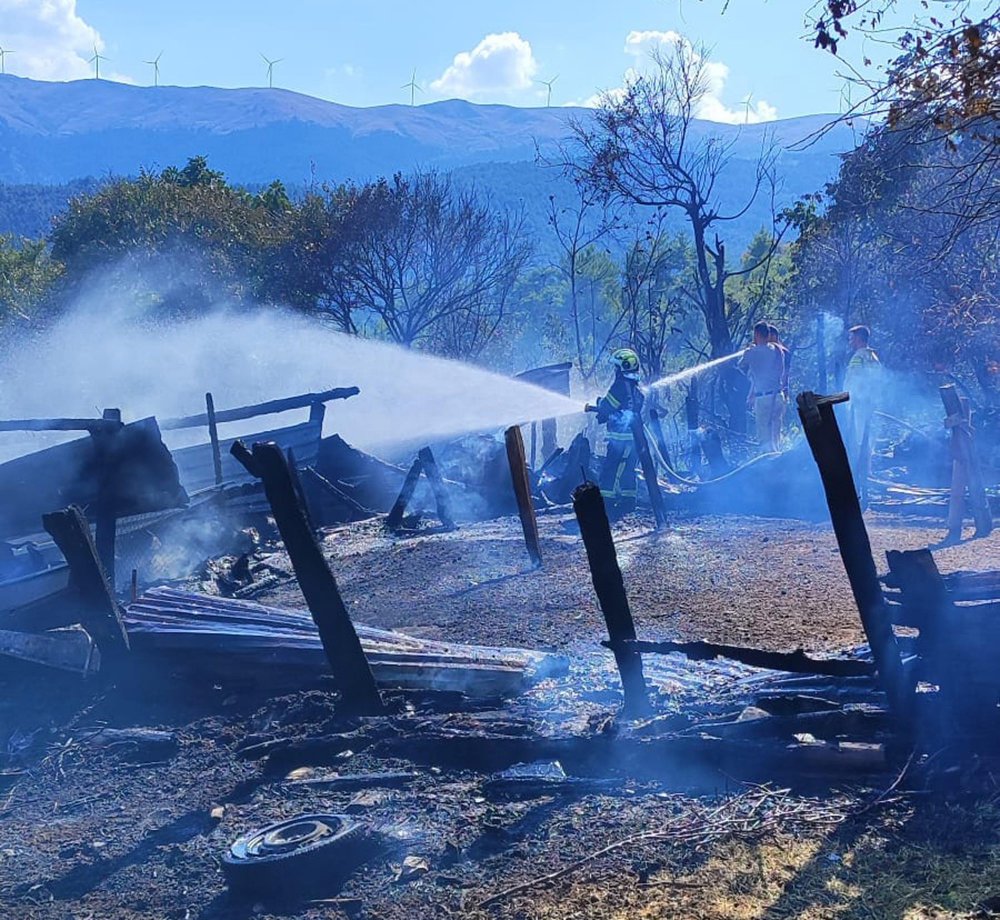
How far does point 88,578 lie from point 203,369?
22143 mm

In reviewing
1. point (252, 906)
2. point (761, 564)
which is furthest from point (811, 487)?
point (252, 906)

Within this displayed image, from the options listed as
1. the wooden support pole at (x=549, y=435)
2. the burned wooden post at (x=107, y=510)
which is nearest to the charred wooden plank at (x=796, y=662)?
the burned wooden post at (x=107, y=510)

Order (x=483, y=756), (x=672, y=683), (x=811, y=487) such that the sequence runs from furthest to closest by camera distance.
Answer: (x=811, y=487)
(x=672, y=683)
(x=483, y=756)

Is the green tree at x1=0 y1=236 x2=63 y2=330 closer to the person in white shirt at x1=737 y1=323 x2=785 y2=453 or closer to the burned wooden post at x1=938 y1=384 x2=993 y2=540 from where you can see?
the person in white shirt at x1=737 y1=323 x2=785 y2=453

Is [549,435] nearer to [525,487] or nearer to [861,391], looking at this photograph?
[861,391]

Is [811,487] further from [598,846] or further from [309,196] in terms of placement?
[309,196]

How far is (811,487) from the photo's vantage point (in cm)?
1188

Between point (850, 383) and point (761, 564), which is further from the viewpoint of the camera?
point (850, 383)

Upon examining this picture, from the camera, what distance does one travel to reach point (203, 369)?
89.7 ft

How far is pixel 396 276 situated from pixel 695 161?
33.4ft

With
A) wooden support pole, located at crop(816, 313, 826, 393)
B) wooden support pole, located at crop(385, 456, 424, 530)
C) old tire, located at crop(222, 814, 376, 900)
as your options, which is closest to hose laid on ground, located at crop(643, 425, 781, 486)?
wooden support pole, located at crop(385, 456, 424, 530)

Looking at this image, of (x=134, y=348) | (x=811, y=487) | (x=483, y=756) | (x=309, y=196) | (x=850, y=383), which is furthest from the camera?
(x=309, y=196)

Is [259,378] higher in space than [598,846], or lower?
higher

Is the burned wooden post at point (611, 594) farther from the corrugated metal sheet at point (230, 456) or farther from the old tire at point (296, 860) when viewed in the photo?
the corrugated metal sheet at point (230, 456)
